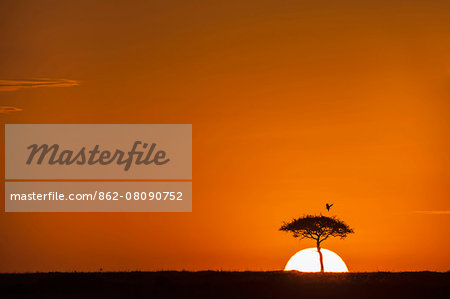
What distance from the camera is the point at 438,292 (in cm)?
5003

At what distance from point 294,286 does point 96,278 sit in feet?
41.6

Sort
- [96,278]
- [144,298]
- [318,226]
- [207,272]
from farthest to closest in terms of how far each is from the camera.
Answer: [318,226] → [207,272] → [96,278] → [144,298]

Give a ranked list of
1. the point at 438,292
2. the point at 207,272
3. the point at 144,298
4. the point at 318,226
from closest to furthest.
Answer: the point at 144,298, the point at 438,292, the point at 207,272, the point at 318,226

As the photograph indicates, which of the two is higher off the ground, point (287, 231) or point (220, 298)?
point (287, 231)

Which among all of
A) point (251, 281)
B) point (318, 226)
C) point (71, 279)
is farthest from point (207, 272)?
point (318, 226)

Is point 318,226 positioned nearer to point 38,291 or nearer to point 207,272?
point 207,272

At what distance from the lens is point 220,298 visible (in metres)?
47.0

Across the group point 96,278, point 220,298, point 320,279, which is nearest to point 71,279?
point 96,278

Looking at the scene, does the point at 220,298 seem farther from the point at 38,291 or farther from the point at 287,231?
the point at 287,231

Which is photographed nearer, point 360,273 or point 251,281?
point 251,281

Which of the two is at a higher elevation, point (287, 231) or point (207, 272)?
point (287, 231)

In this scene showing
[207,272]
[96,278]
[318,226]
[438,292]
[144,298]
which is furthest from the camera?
[318,226]

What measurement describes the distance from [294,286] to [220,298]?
5.69m

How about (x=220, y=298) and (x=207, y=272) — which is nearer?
(x=220, y=298)
